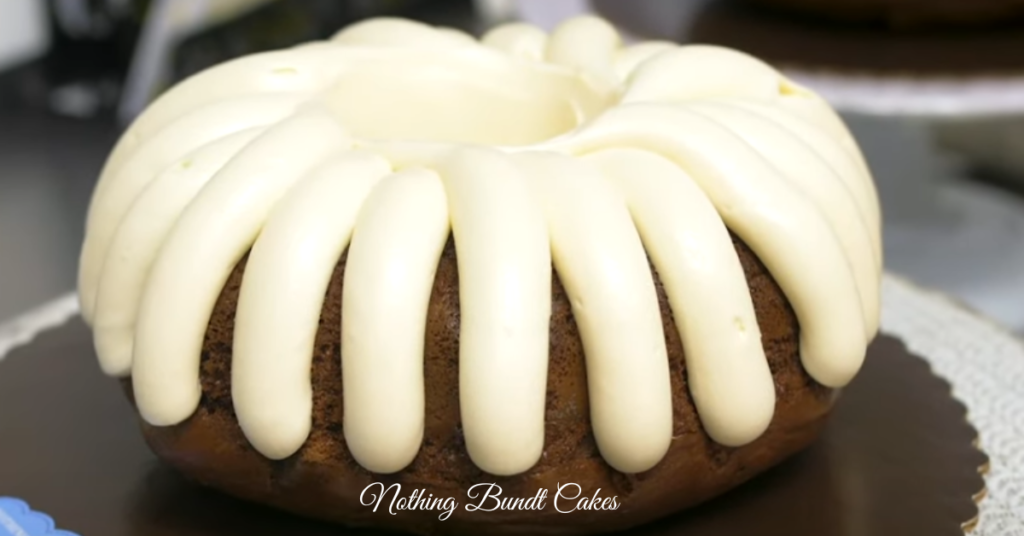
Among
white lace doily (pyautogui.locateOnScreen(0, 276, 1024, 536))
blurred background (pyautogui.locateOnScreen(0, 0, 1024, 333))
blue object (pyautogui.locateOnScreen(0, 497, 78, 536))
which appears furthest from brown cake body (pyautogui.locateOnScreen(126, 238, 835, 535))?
blurred background (pyautogui.locateOnScreen(0, 0, 1024, 333))

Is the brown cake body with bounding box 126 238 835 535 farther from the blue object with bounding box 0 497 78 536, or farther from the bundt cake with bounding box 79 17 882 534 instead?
the blue object with bounding box 0 497 78 536

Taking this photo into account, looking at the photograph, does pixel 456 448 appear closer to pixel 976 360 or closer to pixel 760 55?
pixel 976 360

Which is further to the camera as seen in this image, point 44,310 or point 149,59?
point 149,59

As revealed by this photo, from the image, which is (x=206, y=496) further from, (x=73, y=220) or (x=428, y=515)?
(x=73, y=220)

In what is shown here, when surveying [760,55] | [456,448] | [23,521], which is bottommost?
[760,55]

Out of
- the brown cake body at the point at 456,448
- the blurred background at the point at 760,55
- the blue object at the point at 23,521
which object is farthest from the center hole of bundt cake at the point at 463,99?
the blurred background at the point at 760,55

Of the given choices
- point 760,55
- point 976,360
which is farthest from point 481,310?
Answer: point 760,55

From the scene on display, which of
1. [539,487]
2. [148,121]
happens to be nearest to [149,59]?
[148,121]

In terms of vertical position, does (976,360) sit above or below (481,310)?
below
